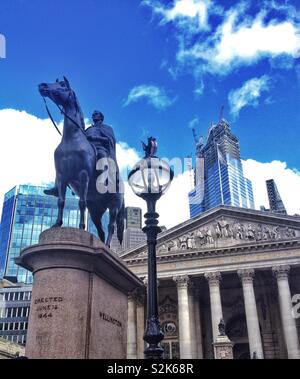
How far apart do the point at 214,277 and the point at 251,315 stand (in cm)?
506

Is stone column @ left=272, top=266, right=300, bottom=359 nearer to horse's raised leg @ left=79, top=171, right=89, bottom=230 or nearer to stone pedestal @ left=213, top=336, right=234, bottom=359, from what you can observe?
stone pedestal @ left=213, top=336, right=234, bottom=359

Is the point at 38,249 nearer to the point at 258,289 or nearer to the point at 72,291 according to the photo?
the point at 72,291

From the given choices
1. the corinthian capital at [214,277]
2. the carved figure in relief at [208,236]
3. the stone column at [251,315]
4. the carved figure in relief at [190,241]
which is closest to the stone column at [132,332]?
the carved figure in relief at [190,241]

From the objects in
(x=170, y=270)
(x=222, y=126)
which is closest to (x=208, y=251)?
(x=170, y=270)

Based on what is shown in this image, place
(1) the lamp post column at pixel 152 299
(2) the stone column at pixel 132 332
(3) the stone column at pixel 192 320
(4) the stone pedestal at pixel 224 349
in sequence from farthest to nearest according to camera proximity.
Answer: (2) the stone column at pixel 132 332 → (3) the stone column at pixel 192 320 → (4) the stone pedestal at pixel 224 349 → (1) the lamp post column at pixel 152 299

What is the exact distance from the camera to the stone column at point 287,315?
131ft

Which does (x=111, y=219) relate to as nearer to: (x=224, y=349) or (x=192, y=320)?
(x=224, y=349)

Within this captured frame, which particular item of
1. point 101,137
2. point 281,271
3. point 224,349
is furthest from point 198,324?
point 101,137

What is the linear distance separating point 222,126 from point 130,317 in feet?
474

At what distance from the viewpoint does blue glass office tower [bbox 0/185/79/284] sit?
122250mm

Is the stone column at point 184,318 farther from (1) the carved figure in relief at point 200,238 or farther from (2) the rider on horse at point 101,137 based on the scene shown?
(2) the rider on horse at point 101,137

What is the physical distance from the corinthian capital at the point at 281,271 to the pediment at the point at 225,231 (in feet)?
8.90

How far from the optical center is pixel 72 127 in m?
9.10

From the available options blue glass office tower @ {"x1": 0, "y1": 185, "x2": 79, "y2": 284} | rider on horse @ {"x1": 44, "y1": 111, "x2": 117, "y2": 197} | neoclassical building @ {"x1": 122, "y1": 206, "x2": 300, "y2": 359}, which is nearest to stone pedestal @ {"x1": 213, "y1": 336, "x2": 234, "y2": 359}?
Answer: neoclassical building @ {"x1": 122, "y1": 206, "x2": 300, "y2": 359}
